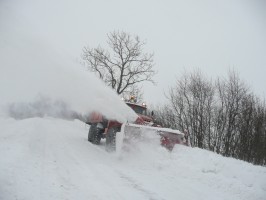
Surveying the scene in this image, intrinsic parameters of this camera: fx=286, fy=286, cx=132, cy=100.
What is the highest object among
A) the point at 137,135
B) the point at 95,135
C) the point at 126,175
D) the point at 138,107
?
the point at 138,107

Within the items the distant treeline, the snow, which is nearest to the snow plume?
the snow

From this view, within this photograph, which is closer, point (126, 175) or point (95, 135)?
point (126, 175)

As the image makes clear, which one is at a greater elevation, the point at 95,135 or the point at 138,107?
the point at 138,107

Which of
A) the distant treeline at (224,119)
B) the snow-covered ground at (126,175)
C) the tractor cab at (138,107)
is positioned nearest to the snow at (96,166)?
the snow-covered ground at (126,175)

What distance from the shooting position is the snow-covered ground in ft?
15.9

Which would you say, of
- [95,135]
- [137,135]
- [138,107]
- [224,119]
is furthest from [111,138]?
[224,119]

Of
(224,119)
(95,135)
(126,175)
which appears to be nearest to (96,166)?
(126,175)

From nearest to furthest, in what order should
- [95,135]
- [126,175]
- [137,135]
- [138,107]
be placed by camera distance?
[126,175]
[137,135]
[95,135]
[138,107]

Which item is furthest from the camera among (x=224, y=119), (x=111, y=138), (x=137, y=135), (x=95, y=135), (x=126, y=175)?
(x=224, y=119)

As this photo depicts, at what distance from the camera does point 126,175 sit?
21.4 ft

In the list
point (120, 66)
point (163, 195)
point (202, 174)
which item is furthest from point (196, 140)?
point (163, 195)

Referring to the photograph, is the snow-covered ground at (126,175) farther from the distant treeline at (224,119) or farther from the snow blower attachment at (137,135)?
the distant treeline at (224,119)

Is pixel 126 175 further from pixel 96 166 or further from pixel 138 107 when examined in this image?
pixel 138 107

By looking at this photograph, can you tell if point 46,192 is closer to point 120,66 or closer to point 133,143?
point 133,143
